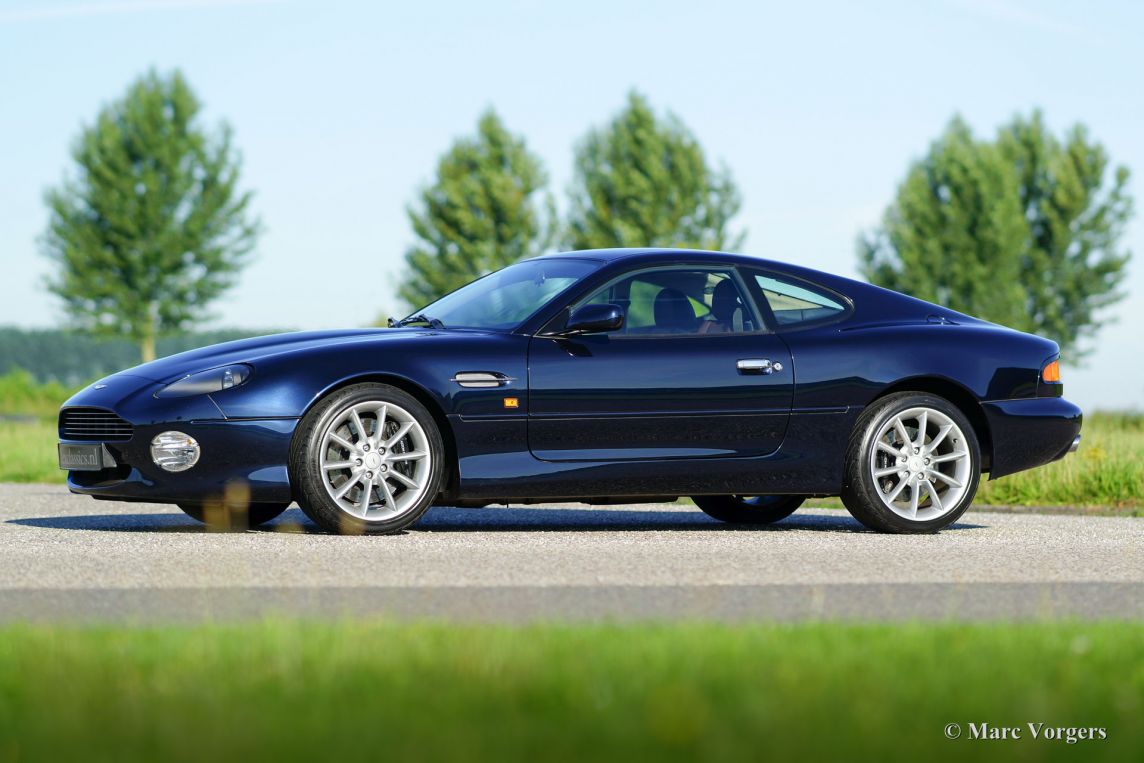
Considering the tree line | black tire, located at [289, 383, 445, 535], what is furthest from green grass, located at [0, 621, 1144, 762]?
the tree line

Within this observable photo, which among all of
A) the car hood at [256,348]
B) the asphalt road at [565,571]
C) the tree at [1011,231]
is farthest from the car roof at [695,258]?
the tree at [1011,231]

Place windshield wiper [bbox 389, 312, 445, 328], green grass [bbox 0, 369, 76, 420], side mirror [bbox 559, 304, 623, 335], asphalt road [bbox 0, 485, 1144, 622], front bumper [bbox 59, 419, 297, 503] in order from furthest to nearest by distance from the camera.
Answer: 1. green grass [bbox 0, 369, 76, 420]
2. windshield wiper [bbox 389, 312, 445, 328]
3. side mirror [bbox 559, 304, 623, 335]
4. front bumper [bbox 59, 419, 297, 503]
5. asphalt road [bbox 0, 485, 1144, 622]

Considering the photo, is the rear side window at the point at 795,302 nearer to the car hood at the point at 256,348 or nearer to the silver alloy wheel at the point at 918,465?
the silver alloy wheel at the point at 918,465

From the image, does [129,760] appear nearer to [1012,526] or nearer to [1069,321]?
[1012,526]

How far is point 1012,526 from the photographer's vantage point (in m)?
9.27

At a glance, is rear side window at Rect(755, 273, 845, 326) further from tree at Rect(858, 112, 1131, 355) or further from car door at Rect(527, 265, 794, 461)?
tree at Rect(858, 112, 1131, 355)

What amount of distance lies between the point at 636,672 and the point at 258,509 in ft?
17.4

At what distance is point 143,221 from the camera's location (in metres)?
47.3

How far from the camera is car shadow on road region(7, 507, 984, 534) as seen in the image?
8.58 m

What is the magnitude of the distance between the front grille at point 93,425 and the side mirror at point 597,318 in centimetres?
221

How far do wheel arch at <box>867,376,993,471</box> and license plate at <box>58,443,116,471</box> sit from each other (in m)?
3.94

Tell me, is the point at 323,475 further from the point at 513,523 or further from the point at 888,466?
the point at 888,466

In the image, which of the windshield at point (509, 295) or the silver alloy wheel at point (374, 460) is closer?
the silver alloy wheel at point (374, 460)

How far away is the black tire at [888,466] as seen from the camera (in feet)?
27.9
